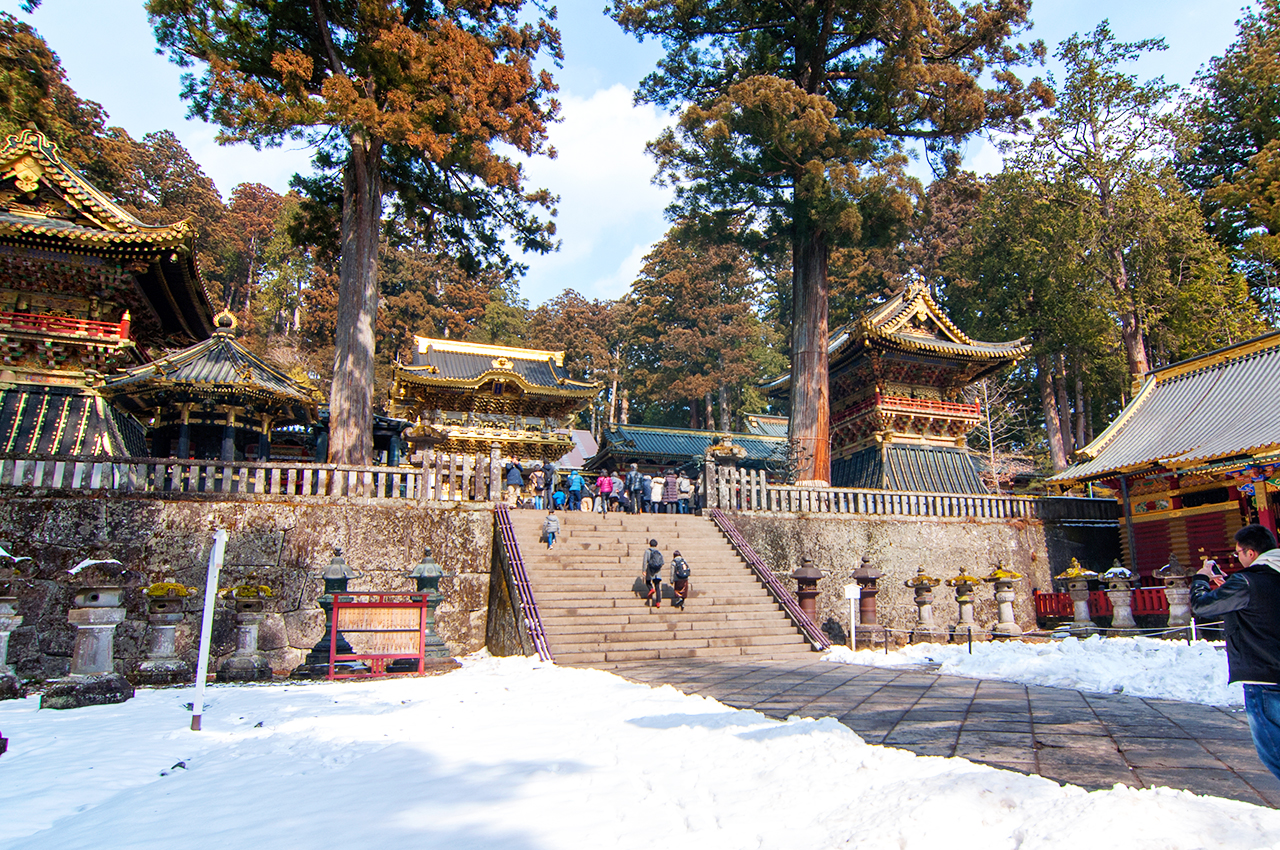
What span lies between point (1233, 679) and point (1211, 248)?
27.7 metres

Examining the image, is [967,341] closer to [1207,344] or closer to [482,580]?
[1207,344]

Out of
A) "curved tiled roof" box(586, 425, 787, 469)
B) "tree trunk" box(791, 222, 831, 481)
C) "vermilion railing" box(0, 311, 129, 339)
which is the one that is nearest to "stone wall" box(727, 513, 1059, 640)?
"tree trunk" box(791, 222, 831, 481)

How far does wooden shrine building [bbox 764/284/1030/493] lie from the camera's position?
2389 cm

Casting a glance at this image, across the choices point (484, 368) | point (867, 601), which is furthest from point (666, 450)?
point (867, 601)

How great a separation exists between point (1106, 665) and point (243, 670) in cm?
1122

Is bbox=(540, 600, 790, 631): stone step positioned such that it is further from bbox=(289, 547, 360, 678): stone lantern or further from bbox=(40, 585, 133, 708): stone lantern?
bbox=(40, 585, 133, 708): stone lantern

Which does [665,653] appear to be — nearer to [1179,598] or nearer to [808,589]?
[808,589]

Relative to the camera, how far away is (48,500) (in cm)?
1125

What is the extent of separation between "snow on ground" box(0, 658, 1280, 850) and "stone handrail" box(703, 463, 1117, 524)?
9.96m

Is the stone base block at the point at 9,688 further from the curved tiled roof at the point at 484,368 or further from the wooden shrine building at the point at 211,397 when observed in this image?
the curved tiled roof at the point at 484,368

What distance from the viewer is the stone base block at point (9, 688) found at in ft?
26.8

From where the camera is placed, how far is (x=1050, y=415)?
2797 cm

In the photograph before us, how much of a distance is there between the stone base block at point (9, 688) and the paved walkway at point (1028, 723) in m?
7.17

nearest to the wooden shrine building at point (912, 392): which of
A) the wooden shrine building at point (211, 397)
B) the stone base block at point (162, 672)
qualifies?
the wooden shrine building at point (211, 397)
